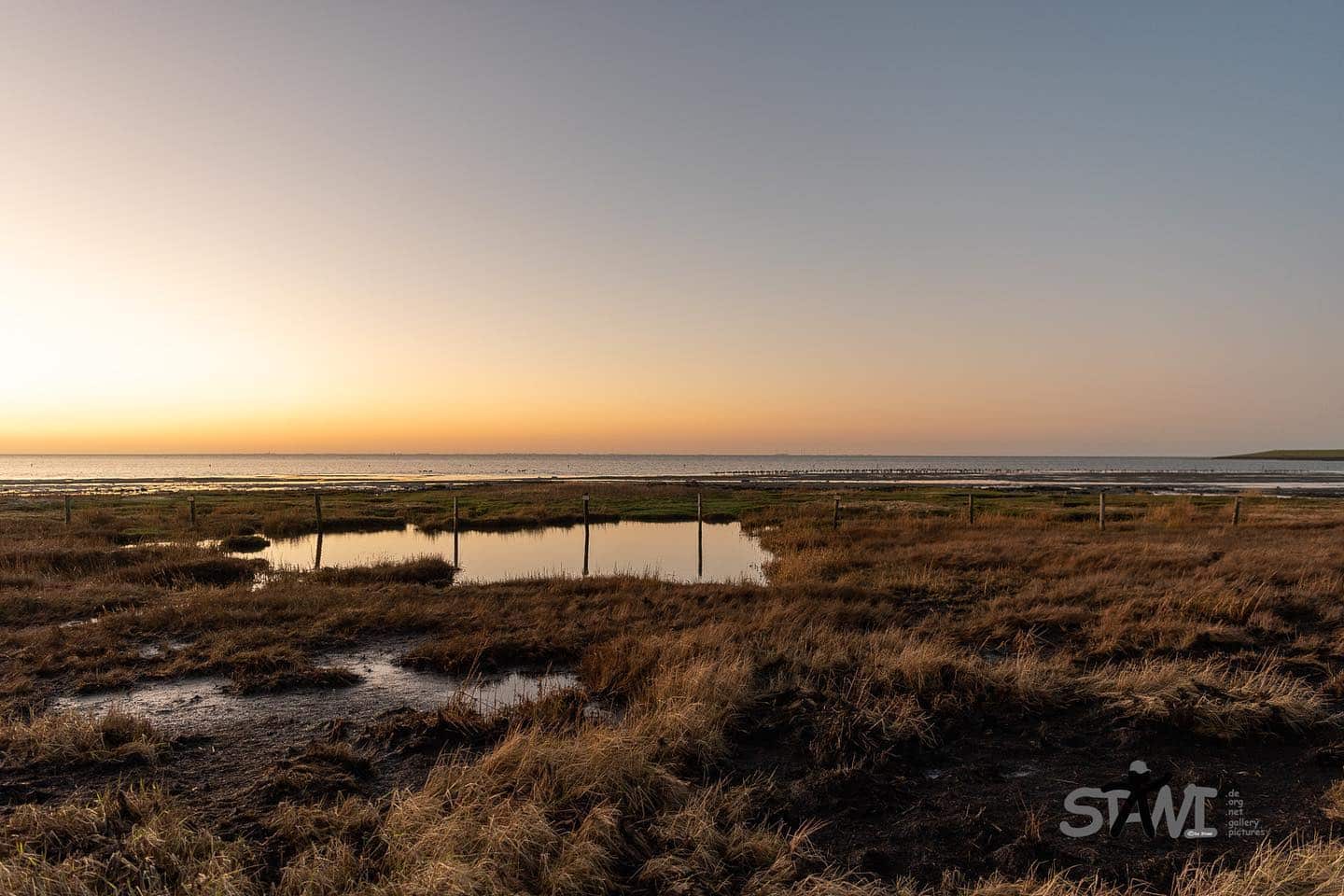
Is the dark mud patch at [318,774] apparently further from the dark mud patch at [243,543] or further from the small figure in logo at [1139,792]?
the dark mud patch at [243,543]

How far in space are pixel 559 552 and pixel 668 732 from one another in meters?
22.1

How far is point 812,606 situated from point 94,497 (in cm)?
5951

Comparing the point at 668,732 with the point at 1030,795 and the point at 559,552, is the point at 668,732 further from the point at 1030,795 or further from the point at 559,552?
the point at 559,552

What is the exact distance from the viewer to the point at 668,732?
7.41 meters

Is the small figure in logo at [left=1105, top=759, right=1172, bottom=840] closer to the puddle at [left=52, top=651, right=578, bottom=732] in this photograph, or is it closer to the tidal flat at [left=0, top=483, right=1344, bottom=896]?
the tidal flat at [left=0, top=483, right=1344, bottom=896]

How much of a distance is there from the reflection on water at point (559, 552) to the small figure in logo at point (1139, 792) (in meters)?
14.6

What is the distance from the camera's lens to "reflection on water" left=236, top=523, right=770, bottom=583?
77.2 ft

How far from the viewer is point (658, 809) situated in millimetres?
6113

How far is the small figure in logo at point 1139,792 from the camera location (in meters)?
6.06

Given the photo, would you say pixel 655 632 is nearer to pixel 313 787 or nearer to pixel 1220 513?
pixel 313 787

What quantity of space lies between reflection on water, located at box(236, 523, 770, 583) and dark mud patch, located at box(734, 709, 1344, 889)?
45.2ft

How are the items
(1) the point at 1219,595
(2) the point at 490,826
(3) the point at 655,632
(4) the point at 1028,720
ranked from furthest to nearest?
(1) the point at 1219,595, (3) the point at 655,632, (4) the point at 1028,720, (2) the point at 490,826

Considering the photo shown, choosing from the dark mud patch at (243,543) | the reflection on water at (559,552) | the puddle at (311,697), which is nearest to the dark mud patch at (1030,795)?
the puddle at (311,697)

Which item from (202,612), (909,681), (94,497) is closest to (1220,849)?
(909,681)
